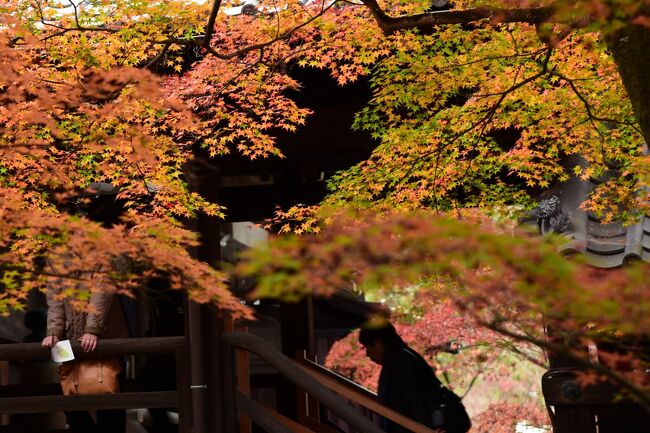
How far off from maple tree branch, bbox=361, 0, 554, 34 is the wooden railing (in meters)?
2.50

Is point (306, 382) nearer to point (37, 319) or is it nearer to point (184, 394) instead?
point (184, 394)

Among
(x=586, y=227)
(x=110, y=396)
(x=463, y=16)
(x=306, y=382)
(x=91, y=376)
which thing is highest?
(x=463, y=16)

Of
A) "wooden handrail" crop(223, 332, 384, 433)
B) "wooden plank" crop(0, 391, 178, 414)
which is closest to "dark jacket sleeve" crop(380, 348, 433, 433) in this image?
"wooden handrail" crop(223, 332, 384, 433)

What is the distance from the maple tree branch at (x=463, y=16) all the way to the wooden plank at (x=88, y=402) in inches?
108

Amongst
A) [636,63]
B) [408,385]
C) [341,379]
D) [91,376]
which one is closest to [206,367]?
[91,376]

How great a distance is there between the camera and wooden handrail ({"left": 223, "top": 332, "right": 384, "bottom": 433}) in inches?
181

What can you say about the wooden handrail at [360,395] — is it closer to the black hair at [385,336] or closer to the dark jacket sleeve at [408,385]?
the dark jacket sleeve at [408,385]

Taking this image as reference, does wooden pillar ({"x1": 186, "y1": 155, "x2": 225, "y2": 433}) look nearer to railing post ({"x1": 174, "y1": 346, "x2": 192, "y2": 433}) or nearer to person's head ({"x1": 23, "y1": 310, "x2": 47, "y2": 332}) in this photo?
railing post ({"x1": 174, "y1": 346, "x2": 192, "y2": 433})

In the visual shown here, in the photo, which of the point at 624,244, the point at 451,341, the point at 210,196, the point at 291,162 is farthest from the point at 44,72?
the point at 451,341

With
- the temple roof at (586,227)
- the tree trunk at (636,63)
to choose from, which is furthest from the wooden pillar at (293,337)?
the tree trunk at (636,63)

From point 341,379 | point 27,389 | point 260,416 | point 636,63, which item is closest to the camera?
point 636,63

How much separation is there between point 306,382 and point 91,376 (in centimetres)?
177

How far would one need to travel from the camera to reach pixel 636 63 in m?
4.31

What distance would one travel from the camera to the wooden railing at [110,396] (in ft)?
18.8
